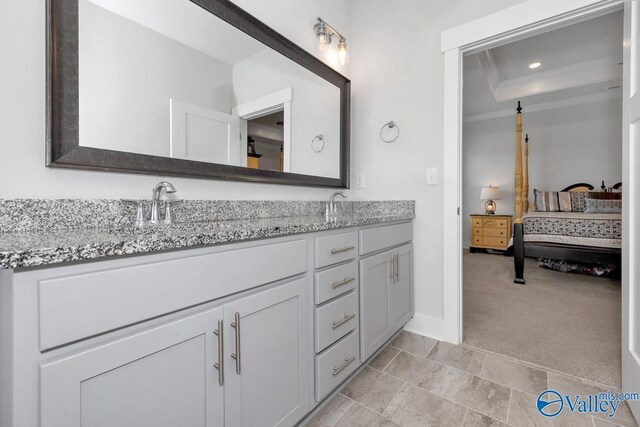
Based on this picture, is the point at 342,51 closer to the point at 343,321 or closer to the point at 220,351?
the point at 343,321

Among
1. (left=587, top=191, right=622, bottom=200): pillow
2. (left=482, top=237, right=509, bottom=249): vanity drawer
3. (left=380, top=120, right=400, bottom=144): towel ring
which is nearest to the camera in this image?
(left=380, top=120, right=400, bottom=144): towel ring

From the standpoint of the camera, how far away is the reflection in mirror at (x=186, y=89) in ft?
3.57

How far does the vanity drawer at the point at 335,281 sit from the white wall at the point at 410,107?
87cm

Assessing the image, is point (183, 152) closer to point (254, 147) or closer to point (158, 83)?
point (158, 83)

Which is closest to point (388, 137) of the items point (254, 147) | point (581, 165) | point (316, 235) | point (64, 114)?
point (254, 147)

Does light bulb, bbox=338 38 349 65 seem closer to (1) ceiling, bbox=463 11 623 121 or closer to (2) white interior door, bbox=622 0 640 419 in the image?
(2) white interior door, bbox=622 0 640 419

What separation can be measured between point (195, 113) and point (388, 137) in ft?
4.69

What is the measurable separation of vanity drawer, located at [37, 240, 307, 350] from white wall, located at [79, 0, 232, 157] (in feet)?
2.12

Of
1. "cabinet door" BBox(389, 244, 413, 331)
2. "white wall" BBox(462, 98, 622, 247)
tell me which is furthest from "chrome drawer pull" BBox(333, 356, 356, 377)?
"white wall" BBox(462, 98, 622, 247)

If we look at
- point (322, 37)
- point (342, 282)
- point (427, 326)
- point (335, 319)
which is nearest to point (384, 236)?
point (342, 282)

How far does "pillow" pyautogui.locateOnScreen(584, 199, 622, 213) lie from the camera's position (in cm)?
392

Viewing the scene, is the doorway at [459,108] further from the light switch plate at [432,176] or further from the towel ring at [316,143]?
the towel ring at [316,143]

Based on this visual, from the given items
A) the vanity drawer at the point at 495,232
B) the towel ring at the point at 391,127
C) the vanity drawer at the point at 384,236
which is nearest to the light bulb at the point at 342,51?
the towel ring at the point at 391,127

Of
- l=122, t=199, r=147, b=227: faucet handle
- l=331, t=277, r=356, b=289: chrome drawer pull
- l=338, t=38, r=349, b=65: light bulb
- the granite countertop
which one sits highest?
l=338, t=38, r=349, b=65: light bulb
